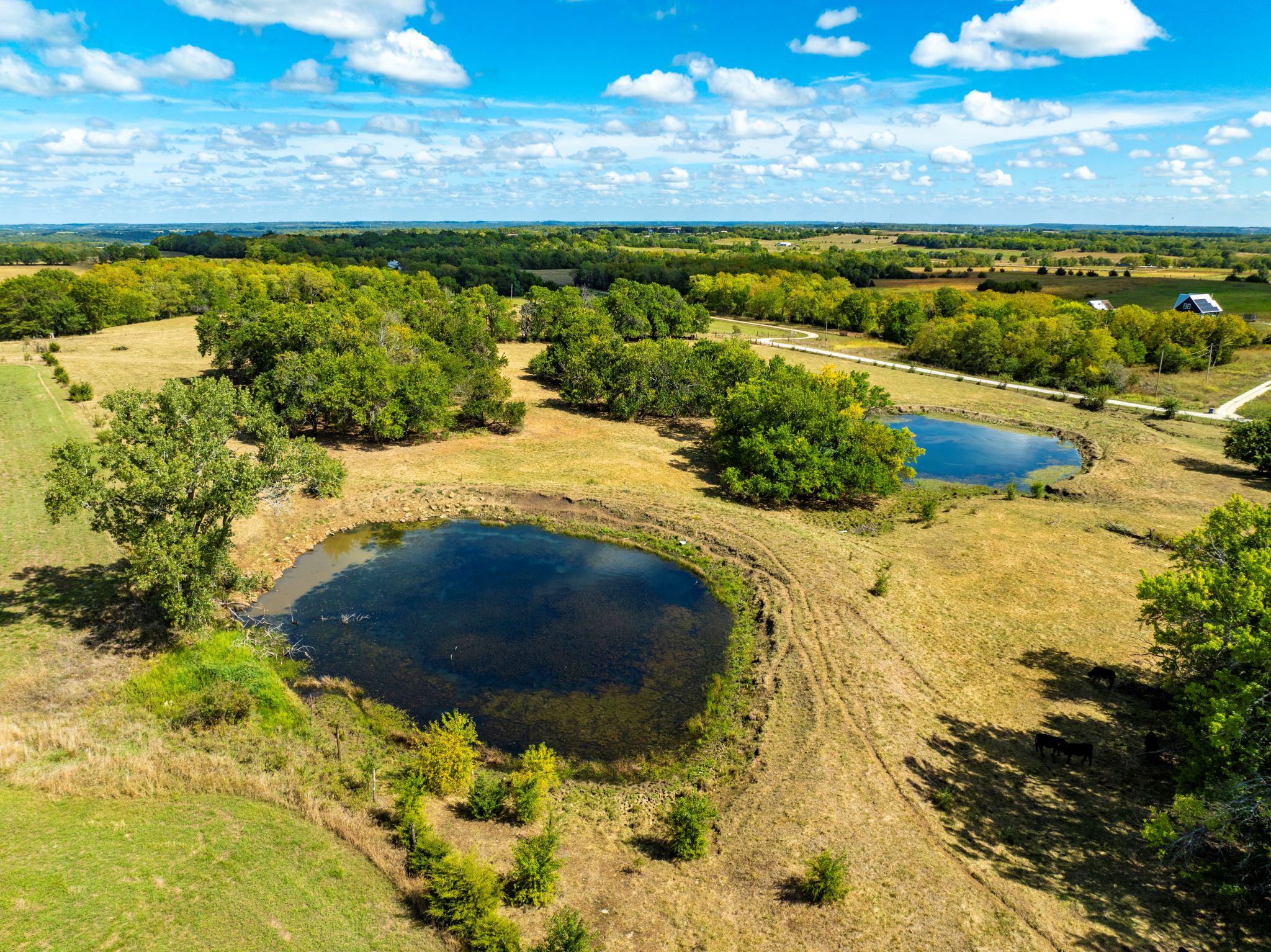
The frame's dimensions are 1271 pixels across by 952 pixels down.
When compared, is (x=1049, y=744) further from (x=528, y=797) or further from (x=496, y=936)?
(x=496, y=936)

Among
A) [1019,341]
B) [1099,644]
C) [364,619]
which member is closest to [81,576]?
[364,619]

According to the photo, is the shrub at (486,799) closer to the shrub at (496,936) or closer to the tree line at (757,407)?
the shrub at (496,936)

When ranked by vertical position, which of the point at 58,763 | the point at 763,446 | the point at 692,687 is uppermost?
the point at 763,446

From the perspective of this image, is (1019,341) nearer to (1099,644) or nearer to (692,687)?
(1099,644)

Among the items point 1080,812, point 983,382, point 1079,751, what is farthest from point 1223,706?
point 983,382

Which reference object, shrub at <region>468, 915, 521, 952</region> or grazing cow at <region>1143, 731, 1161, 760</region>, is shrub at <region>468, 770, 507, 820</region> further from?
grazing cow at <region>1143, 731, 1161, 760</region>

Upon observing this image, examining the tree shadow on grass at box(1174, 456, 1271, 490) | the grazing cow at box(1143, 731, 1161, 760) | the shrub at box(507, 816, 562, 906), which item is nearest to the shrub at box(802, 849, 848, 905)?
the shrub at box(507, 816, 562, 906)
